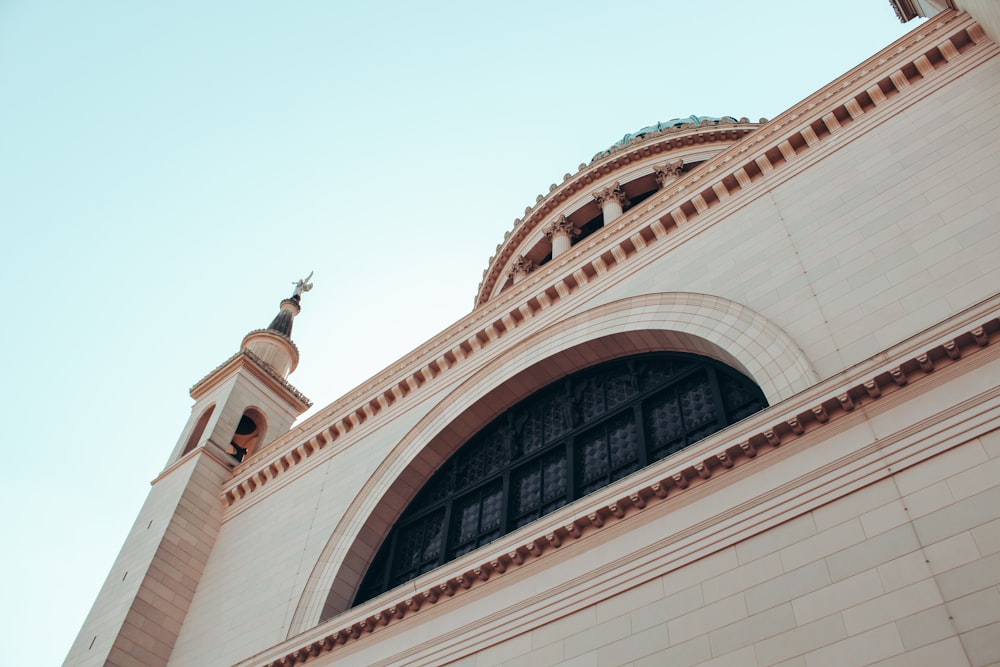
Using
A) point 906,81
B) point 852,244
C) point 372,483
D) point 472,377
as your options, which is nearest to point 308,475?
point 372,483

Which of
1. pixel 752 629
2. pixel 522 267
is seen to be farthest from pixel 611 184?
pixel 752 629

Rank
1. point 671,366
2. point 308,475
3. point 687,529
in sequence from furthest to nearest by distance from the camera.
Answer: point 308,475, point 671,366, point 687,529

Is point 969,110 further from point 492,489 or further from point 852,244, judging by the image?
point 492,489

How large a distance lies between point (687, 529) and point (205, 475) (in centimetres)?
1403

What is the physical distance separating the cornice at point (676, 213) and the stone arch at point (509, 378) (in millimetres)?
974

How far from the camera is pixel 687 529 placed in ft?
31.6

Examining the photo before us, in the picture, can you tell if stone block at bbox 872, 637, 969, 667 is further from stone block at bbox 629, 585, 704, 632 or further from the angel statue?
the angel statue

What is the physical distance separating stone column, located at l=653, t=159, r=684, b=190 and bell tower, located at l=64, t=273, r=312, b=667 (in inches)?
512

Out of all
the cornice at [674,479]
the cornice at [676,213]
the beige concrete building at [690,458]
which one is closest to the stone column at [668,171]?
the beige concrete building at [690,458]

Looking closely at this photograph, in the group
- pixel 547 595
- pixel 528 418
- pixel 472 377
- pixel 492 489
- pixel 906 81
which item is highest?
pixel 906 81

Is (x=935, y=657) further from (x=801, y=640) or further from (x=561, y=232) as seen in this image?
(x=561, y=232)

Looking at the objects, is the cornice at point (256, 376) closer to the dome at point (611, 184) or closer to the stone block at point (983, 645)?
the dome at point (611, 184)

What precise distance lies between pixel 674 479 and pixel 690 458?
311 millimetres

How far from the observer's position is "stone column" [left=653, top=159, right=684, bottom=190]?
27609 millimetres
